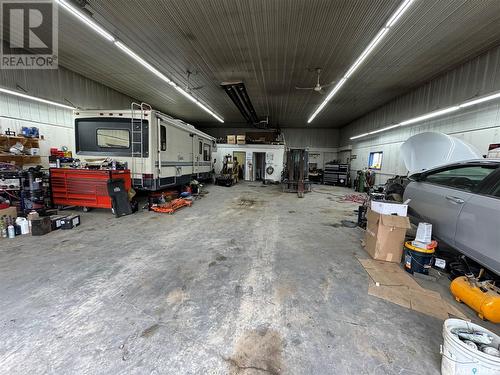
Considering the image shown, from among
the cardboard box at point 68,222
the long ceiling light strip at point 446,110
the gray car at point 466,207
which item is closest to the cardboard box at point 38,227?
the cardboard box at point 68,222

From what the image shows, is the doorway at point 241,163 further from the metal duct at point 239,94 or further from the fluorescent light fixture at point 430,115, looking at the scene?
the fluorescent light fixture at point 430,115

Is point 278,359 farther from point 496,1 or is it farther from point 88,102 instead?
point 88,102

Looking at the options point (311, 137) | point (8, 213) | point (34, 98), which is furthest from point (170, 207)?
point (311, 137)

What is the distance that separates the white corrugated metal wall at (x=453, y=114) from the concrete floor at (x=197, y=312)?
5.47 m

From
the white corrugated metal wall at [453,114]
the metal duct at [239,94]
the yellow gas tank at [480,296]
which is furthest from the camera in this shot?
the metal duct at [239,94]

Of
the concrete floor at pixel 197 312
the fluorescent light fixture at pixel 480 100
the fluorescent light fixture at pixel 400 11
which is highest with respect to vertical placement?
the fluorescent light fixture at pixel 400 11

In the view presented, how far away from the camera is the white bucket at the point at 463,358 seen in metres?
1.16

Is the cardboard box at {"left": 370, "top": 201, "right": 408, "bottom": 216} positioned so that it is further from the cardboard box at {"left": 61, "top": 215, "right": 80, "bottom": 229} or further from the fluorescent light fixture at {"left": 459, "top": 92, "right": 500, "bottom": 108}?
the cardboard box at {"left": 61, "top": 215, "right": 80, "bottom": 229}

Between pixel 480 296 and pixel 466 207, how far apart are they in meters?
1.04

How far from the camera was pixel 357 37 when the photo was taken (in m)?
5.00

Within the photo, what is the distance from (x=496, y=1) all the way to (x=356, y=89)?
15.6 ft

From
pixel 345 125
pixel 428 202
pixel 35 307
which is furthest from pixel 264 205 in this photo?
pixel 345 125

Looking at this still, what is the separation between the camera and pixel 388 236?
3039mm

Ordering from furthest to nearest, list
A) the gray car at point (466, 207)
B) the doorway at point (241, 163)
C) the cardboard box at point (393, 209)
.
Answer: the doorway at point (241, 163) < the cardboard box at point (393, 209) < the gray car at point (466, 207)
